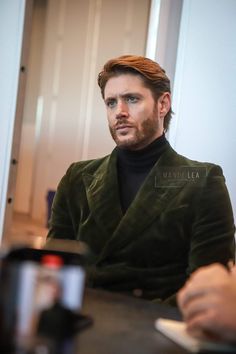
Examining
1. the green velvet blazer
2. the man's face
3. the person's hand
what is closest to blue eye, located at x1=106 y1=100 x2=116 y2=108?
the man's face

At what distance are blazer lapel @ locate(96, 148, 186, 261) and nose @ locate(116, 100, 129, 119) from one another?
7.2 inches

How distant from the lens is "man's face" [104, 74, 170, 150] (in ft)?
3.96

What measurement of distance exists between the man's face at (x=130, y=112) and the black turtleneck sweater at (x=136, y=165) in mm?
20

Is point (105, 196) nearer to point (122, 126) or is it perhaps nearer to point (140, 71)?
point (122, 126)

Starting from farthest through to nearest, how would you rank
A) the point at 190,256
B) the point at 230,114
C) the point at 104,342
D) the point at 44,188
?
the point at 44,188 → the point at 230,114 → the point at 190,256 → the point at 104,342

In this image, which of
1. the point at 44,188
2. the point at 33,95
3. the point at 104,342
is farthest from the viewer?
the point at 33,95

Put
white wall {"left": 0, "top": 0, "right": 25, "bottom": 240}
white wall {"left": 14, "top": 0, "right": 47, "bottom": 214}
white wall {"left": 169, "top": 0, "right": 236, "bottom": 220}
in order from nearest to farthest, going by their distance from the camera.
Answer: white wall {"left": 169, "top": 0, "right": 236, "bottom": 220} < white wall {"left": 0, "top": 0, "right": 25, "bottom": 240} < white wall {"left": 14, "top": 0, "right": 47, "bottom": 214}

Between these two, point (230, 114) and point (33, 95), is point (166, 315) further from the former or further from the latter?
point (33, 95)

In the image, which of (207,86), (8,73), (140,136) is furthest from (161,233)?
(8,73)

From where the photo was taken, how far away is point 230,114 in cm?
162

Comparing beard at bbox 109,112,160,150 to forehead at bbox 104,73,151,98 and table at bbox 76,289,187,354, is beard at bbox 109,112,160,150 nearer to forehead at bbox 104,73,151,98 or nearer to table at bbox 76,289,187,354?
forehead at bbox 104,73,151,98

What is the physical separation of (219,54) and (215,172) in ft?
2.23

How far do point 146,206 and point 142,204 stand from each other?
1 cm

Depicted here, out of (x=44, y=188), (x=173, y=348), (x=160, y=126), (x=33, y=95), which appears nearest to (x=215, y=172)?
(x=160, y=126)
